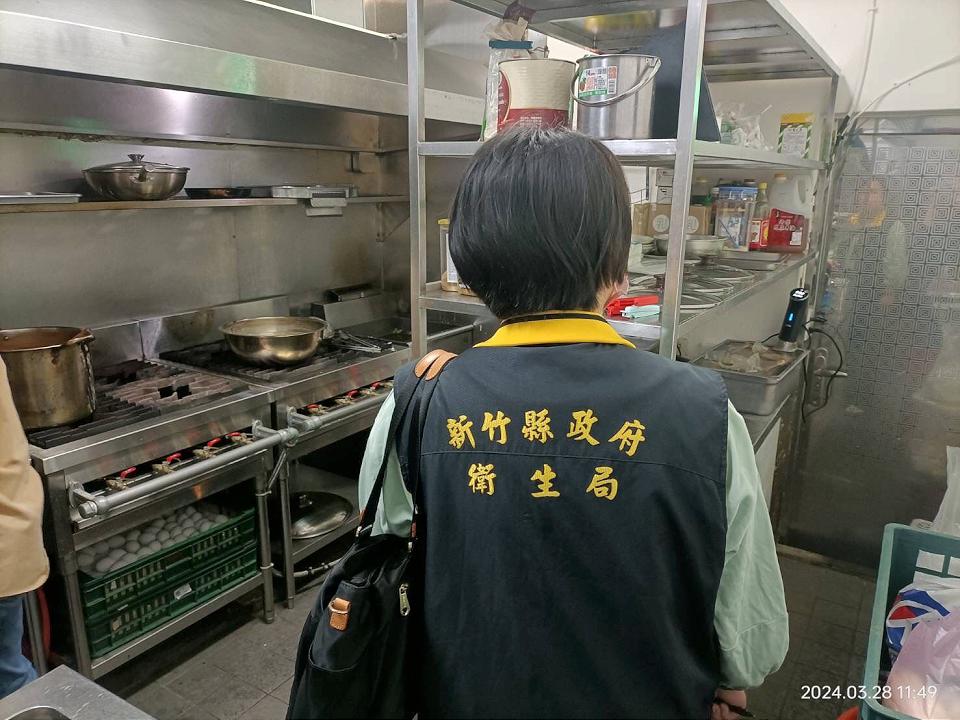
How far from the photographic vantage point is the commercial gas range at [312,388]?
2.28m

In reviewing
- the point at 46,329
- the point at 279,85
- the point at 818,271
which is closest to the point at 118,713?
the point at 46,329

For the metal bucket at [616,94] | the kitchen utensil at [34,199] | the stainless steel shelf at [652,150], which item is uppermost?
the metal bucket at [616,94]

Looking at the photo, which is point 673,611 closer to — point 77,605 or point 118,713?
point 118,713

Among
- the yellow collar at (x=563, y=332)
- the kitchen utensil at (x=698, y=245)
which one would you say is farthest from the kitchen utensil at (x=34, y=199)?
the kitchen utensil at (x=698, y=245)

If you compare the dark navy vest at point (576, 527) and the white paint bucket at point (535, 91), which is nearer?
the dark navy vest at point (576, 527)

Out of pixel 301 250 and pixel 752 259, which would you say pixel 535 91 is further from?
pixel 301 250

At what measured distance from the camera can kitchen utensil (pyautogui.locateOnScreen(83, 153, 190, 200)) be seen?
2043 millimetres

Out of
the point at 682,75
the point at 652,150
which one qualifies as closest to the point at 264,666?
the point at 652,150

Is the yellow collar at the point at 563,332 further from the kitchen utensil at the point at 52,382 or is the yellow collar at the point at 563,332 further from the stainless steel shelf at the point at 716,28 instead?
the kitchen utensil at the point at 52,382

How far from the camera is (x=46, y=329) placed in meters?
1.99

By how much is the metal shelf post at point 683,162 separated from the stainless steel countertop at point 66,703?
95 centimetres

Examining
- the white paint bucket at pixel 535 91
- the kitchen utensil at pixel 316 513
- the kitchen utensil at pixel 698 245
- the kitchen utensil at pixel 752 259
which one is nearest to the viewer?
the white paint bucket at pixel 535 91

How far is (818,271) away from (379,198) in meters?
1.82

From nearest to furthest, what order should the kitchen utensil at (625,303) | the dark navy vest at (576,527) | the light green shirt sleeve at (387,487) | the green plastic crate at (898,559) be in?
the dark navy vest at (576,527)
the light green shirt sleeve at (387,487)
the kitchen utensil at (625,303)
the green plastic crate at (898,559)
